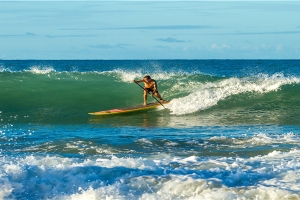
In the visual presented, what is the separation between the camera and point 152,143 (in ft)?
35.7

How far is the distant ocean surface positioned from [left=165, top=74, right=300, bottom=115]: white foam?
0.14ft

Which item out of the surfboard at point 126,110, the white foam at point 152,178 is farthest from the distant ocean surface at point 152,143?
the surfboard at point 126,110

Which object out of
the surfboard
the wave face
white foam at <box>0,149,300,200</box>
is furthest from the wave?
white foam at <box>0,149,300,200</box>

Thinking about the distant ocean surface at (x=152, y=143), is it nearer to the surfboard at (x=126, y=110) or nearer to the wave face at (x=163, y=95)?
the wave face at (x=163, y=95)

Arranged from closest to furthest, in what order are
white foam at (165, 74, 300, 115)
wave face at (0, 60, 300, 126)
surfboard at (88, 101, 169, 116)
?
surfboard at (88, 101, 169, 116) < wave face at (0, 60, 300, 126) < white foam at (165, 74, 300, 115)

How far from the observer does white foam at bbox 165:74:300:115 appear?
17.8 m

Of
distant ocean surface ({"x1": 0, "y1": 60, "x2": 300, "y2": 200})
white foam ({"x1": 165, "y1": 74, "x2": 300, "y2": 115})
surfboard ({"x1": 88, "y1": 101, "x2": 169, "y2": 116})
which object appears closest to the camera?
distant ocean surface ({"x1": 0, "y1": 60, "x2": 300, "y2": 200})

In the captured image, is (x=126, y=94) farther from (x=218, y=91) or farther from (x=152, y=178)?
(x=152, y=178)

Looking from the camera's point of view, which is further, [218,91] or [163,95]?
[163,95]

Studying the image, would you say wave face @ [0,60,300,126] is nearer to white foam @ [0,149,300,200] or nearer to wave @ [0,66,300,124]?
wave @ [0,66,300,124]

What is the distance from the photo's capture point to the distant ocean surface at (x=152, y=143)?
23.2ft

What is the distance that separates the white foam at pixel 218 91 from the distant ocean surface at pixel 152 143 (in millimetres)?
42

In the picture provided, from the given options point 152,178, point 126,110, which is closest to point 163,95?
point 126,110

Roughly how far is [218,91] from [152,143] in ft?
33.1
